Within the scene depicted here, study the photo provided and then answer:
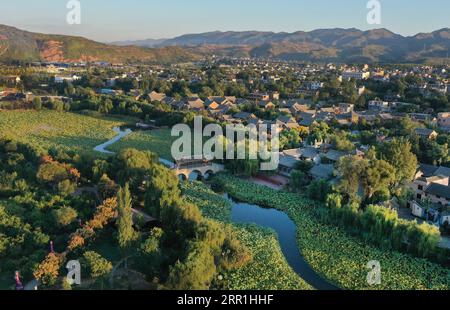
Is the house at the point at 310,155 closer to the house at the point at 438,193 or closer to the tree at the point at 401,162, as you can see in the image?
the tree at the point at 401,162

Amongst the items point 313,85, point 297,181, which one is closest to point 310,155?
point 297,181

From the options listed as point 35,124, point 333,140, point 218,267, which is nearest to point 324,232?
point 218,267

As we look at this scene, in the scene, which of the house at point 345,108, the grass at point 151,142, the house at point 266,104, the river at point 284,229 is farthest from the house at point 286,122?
the river at point 284,229

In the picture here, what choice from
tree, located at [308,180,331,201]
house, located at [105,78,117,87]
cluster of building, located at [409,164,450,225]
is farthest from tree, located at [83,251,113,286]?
house, located at [105,78,117,87]

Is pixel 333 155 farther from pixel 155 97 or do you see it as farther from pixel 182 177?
pixel 155 97

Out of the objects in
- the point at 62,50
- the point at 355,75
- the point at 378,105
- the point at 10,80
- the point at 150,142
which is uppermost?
the point at 62,50
